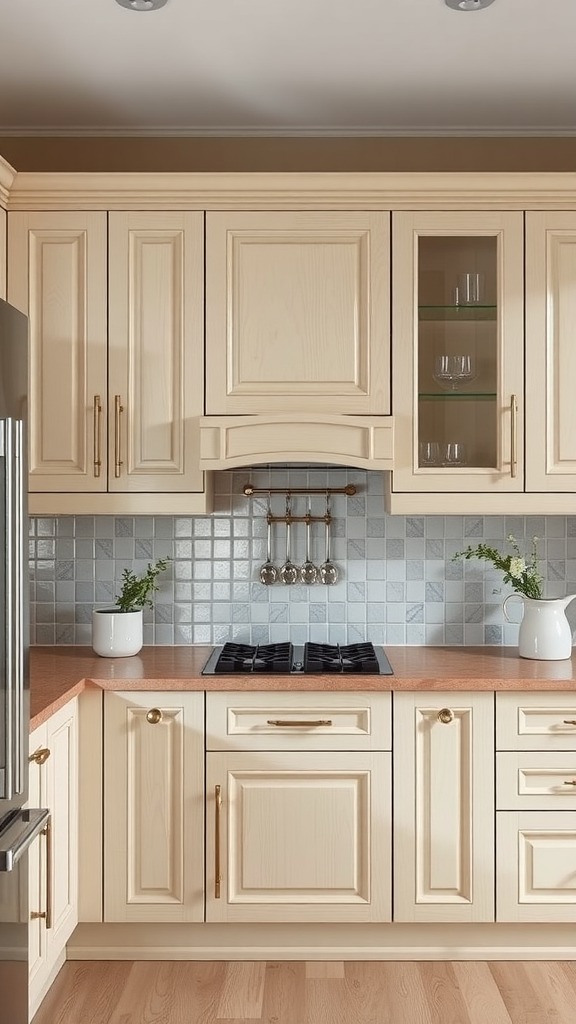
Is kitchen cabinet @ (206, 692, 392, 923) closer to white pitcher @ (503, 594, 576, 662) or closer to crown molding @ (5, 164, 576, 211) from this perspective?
white pitcher @ (503, 594, 576, 662)

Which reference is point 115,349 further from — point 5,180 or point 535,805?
point 535,805

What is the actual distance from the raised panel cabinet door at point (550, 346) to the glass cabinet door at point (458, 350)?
4 cm

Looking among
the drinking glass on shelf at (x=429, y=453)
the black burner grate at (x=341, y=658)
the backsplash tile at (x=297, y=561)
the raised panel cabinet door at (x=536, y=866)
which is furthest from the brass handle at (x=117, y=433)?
the raised panel cabinet door at (x=536, y=866)

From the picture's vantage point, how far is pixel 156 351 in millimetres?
3002

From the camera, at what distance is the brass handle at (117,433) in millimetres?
2988

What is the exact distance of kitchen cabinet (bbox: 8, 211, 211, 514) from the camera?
299 cm

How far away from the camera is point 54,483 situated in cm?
301

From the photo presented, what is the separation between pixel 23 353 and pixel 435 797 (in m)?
1.76

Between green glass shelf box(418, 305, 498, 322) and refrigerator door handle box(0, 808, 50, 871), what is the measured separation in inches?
74.3

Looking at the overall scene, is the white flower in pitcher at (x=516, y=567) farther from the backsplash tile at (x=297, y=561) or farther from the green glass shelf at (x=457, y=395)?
the green glass shelf at (x=457, y=395)

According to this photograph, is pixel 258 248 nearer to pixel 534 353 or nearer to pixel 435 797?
pixel 534 353

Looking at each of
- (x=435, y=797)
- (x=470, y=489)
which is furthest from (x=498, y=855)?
(x=470, y=489)

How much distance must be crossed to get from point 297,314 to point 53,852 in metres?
1.72

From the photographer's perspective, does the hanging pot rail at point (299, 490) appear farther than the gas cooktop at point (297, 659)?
Yes
